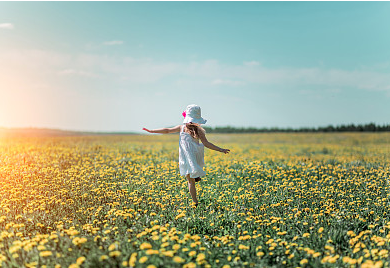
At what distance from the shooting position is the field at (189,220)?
5.08 metres

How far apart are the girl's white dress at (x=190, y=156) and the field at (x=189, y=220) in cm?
81

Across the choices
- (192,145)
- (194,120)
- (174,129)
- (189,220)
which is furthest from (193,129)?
(189,220)

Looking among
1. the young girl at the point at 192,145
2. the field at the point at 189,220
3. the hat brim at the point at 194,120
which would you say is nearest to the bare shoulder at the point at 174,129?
the young girl at the point at 192,145

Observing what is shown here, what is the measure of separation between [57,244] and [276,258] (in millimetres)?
3534

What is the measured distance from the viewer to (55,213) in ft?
25.1

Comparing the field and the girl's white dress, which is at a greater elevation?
the girl's white dress

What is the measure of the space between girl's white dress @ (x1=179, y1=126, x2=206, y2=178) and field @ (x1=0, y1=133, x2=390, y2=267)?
0.81 meters

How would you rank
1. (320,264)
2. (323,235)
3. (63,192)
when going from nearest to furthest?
(320,264)
(323,235)
(63,192)

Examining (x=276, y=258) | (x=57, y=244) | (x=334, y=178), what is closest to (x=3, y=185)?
(x=57, y=244)

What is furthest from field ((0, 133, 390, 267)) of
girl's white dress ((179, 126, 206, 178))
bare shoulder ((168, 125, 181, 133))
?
bare shoulder ((168, 125, 181, 133))

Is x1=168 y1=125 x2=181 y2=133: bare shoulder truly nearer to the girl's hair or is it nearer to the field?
the girl's hair

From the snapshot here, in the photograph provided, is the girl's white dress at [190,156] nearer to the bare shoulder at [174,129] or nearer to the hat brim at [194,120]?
the bare shoulder at [174,129]

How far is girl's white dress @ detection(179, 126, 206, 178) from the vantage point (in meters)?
7.67

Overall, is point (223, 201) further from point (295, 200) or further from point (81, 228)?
point (81, 228)
